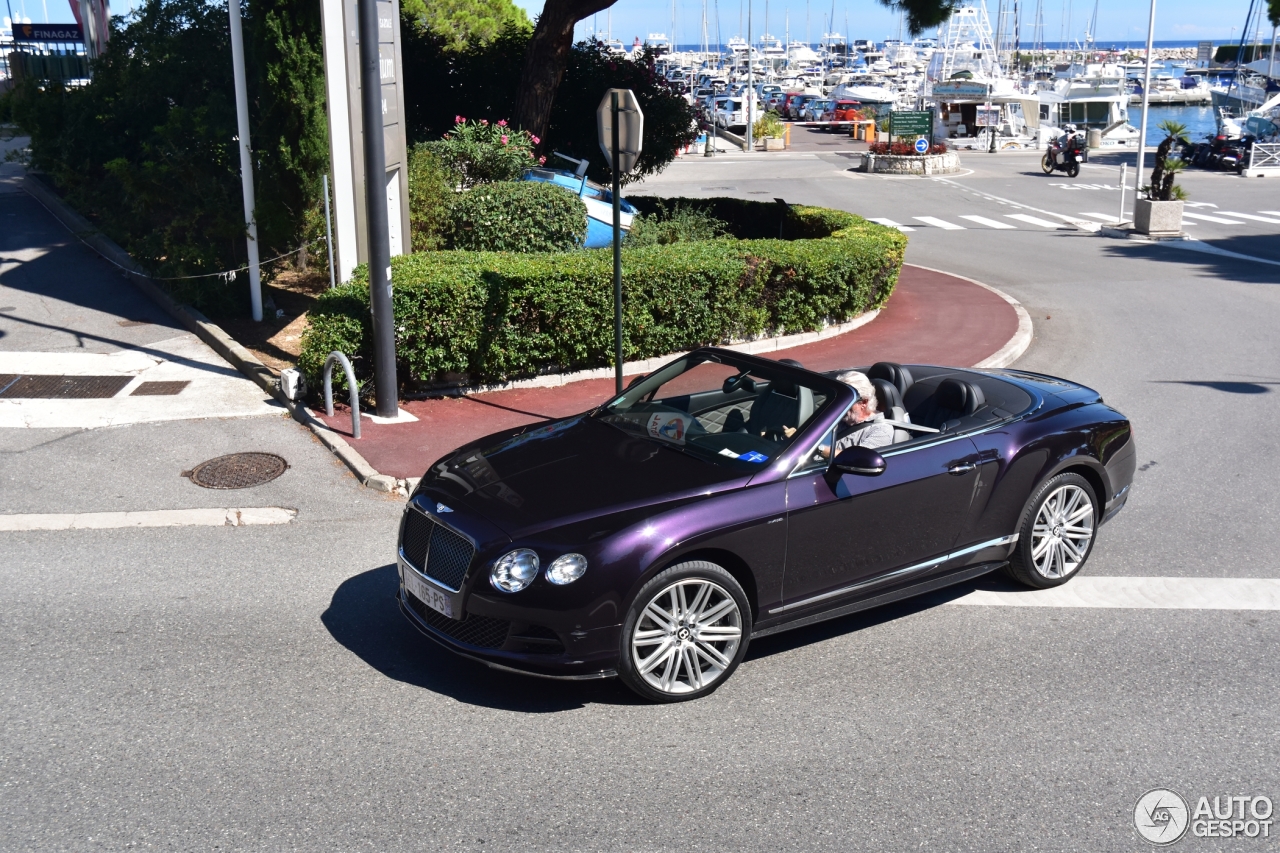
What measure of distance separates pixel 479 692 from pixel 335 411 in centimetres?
540

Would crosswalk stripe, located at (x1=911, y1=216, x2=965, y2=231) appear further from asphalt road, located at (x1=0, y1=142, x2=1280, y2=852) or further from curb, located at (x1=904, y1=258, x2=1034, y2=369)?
asphalt road, located at (x1=0, y1=142, x2=1280, y2=852)

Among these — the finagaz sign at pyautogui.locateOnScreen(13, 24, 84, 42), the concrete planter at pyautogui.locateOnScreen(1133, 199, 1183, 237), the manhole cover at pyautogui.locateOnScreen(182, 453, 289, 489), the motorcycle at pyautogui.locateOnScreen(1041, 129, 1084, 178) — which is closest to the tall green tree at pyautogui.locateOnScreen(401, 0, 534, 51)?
the motorcycle at pyautogui.locateOnScreen(1041, 129, 1084, 178)

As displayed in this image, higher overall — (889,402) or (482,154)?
(482,154)

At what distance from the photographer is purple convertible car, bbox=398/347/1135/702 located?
5.25 m

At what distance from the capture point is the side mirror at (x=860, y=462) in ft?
18.9

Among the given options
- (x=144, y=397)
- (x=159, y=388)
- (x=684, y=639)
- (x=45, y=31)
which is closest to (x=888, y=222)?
(x=159, y=388)

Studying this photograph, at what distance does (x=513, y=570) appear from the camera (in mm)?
5238

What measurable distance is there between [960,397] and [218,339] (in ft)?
28.8

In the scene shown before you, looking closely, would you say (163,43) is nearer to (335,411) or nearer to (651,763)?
(335,411)

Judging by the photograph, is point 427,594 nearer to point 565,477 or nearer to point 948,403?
point 565,477

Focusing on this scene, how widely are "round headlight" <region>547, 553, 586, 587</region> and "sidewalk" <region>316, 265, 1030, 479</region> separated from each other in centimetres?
388

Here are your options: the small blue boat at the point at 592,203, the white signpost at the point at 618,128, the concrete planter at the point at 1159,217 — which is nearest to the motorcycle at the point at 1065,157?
the concrete planter at the point at 1159,217

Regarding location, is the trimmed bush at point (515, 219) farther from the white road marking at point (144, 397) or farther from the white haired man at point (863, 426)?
the white haired man at point (863, 426)

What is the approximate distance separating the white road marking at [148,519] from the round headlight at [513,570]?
134 inches
